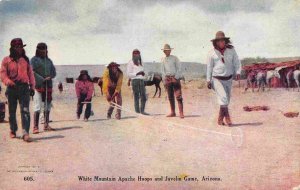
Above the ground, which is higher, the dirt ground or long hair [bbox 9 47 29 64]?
long hair [bbox 9 47 29 64]

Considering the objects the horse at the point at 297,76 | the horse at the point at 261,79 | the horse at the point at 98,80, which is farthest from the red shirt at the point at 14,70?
the horse at the point at 297,76

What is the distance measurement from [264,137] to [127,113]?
1.41 m

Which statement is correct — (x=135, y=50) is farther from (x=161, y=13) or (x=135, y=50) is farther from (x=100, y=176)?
(x=100, y=176)

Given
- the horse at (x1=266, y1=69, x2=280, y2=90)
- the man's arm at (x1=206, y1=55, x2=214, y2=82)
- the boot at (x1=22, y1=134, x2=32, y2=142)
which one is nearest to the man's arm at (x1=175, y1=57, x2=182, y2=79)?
the man's arm at (x1=206, y1=55, x2=214, y2=82)

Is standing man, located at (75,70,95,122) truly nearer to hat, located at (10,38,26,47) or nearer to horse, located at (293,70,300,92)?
hat, located at (10,38,26,47)

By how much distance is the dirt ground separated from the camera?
17.1ft

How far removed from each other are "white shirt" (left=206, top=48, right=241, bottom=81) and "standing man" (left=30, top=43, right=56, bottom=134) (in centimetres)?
161

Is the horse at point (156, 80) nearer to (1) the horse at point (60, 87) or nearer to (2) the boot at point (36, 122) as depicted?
(1) the horse at point (60, 87)

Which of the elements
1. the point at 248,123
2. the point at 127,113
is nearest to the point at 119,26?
the point at 127,113

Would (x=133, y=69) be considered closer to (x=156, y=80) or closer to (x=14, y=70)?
(x=156, y=80)

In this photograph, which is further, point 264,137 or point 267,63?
point 267,63

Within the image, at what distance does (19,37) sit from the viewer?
5.62 metres

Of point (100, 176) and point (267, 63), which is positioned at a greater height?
point (267, 63)

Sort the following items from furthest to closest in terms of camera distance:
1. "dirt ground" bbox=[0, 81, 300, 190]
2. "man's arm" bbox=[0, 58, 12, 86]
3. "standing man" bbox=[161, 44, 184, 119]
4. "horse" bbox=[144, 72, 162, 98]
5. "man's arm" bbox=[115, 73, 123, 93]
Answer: "man's arm" bbox=[115, 73, 123, 93]
"horse" bbox=[144, 72, 162, 98]
"standing man" bbox=[161, 44, 184, 119]
"man's arm" bbox=[0, 58, 12, 86]
"dirt ground" bbox=[0, 81, 300, 190]
